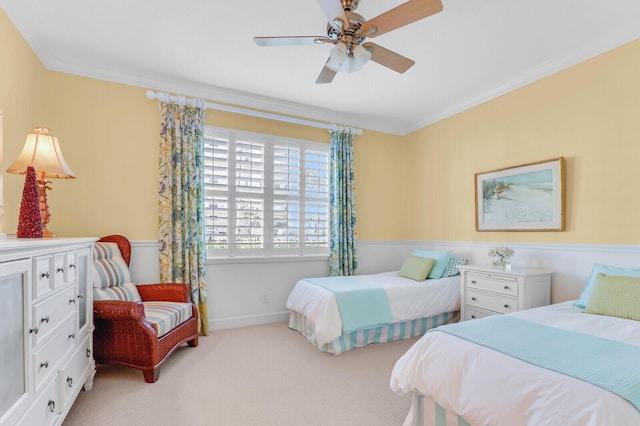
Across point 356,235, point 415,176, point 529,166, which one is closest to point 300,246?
point 356,235

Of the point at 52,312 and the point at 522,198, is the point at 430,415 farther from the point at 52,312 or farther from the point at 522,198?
the point at 522,198

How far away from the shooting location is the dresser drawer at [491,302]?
3156mm

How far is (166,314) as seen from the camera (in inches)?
114

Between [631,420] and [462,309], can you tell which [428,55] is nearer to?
[462,309]

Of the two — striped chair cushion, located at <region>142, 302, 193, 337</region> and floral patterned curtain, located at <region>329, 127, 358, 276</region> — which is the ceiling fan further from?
striped chair cushion, located at <region>142, 302, 193, 337</region>

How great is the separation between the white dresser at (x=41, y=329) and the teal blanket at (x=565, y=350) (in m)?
2.13

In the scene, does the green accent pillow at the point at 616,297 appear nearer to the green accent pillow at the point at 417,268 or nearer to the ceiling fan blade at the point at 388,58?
the green accent pillow at the point at 417,268

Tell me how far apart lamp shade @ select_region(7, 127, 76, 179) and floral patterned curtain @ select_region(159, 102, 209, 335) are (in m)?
1.37

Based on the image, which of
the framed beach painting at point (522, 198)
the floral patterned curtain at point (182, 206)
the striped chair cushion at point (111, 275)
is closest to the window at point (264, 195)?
the floral patterned curtain at point (182, 206)

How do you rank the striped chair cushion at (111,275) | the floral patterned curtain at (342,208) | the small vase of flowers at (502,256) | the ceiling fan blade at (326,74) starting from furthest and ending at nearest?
the floral patterned curtain at (342,208) → the small vase of flowers at (502,256) → the striped chair cushion at (111,275) → the ceiling fan blade at (326,74)

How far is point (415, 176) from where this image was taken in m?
5.11

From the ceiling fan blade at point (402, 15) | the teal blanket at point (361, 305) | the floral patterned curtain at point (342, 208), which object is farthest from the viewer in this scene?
the floral patterned curtain at point (342, 208)

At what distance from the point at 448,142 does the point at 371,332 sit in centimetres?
284

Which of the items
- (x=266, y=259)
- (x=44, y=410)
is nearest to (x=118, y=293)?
(x=44, y=410)
